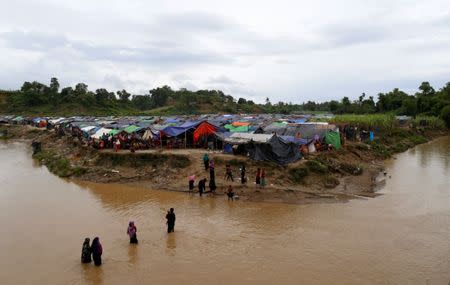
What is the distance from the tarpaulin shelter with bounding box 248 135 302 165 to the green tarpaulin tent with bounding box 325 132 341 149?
5.20 m

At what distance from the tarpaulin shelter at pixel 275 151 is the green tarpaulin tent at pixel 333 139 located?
5197mm

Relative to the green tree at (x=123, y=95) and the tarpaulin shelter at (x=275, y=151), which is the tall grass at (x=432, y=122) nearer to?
the tarpaulin shelter at (x=275, y=151)

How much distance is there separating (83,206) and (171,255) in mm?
7790

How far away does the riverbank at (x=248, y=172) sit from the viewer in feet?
61.9

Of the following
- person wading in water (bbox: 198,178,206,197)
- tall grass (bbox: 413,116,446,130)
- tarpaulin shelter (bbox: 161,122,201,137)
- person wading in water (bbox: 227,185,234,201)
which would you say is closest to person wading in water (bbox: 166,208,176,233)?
person wading in water (bbox: 227,185,234,201)

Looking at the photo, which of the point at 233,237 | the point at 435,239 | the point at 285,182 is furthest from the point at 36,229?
the point at 435,239

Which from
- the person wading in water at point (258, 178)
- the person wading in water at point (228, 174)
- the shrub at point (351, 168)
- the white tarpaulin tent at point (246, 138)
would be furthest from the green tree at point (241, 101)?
the person wading in water at point (258, 178)

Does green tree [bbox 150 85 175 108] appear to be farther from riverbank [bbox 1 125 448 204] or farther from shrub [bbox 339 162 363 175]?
shrub [bbox 339 162 363 175]

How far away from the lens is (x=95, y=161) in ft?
82.4

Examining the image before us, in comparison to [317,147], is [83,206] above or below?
below

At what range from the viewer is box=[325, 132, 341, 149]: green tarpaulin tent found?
26266 millimetres

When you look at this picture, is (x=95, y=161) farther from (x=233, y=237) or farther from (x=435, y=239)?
(x=435, y=239)

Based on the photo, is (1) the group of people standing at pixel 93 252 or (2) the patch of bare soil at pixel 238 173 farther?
(2) the patch of bare soil at pixel 238 173

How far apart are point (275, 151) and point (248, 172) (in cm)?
205
